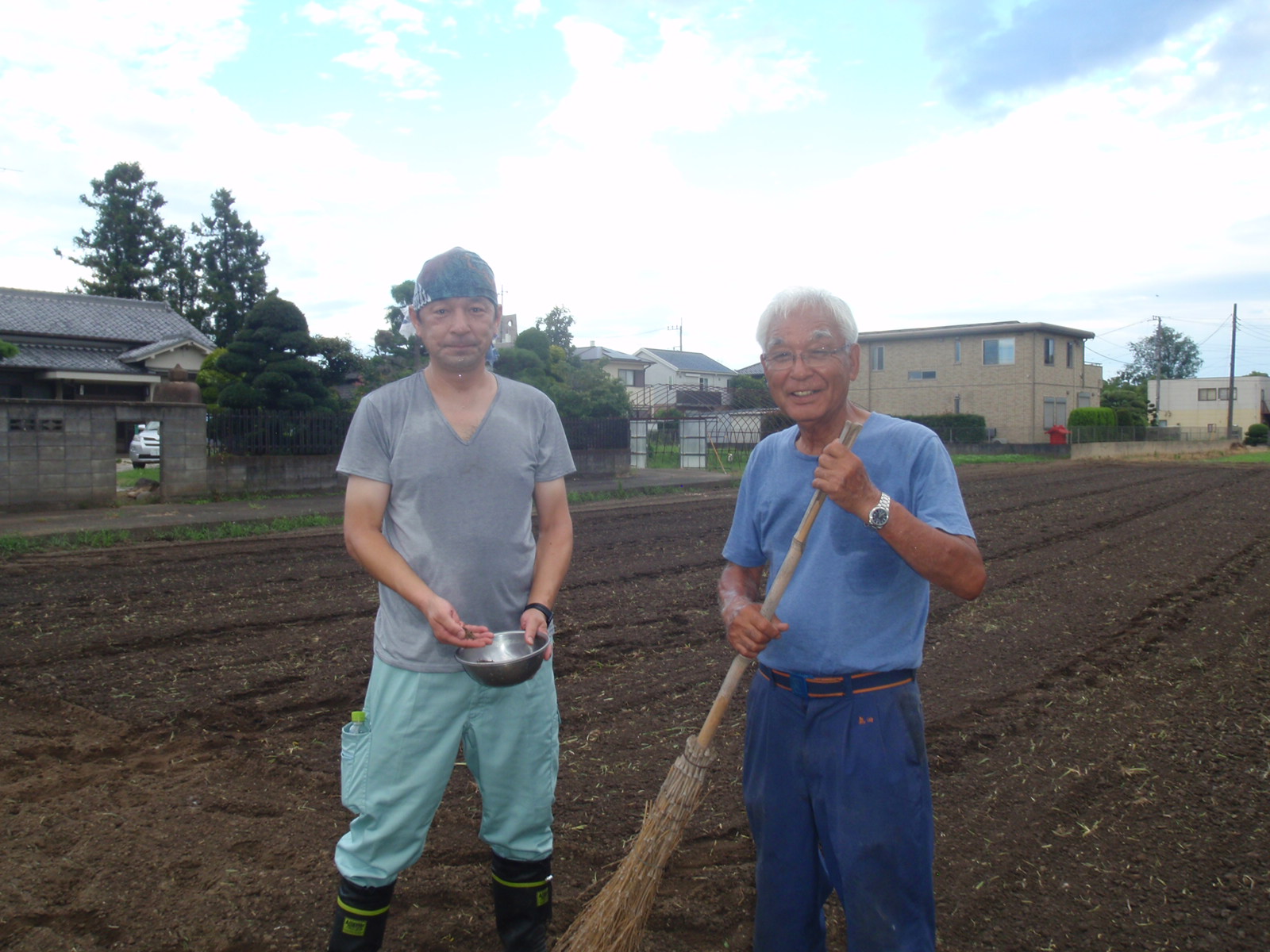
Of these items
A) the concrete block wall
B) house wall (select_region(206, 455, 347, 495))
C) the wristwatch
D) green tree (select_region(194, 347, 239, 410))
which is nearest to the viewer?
the wristwatch

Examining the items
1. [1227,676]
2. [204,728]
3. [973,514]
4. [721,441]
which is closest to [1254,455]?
[721,441]

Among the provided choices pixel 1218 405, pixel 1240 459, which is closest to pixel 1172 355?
pixel 1218 405

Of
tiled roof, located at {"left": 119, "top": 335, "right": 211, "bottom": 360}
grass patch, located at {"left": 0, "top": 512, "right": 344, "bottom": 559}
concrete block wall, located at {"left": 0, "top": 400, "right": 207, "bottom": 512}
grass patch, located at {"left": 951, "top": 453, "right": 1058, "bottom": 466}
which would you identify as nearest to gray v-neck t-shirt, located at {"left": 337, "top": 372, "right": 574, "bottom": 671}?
grass patch, located at {"left": 0, "top": 512, "right": 344, "bottom": 559}

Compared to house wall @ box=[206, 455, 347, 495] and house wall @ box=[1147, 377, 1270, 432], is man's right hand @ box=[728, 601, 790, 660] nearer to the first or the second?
house wall @ box=[206, 455, 347, 495]

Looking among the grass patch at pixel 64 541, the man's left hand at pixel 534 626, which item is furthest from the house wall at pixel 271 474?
the man's left hand at pixel 534 626

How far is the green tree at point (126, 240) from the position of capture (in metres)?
47.1

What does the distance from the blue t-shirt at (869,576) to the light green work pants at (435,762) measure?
0.72 m

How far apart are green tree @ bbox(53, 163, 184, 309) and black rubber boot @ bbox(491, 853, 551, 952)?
51.4 meters

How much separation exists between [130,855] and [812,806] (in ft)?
8.57

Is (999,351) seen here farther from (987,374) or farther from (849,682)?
(849,682)

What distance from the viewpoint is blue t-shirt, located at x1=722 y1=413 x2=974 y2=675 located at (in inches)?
A: 86.7

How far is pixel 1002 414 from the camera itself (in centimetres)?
4241

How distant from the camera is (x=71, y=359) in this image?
29203mm

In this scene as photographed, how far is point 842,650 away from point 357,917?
1447 mm
